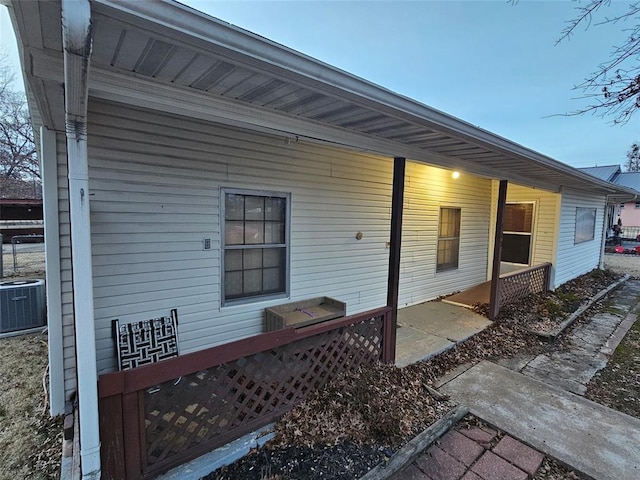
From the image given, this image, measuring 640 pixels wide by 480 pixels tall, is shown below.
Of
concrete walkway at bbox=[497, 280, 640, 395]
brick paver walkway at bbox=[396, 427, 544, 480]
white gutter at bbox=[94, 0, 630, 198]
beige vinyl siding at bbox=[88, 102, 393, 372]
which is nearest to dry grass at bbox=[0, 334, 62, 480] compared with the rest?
beige vinyl siding at bbox=[88, 102, 393, 372]

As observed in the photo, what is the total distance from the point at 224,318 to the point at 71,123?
2635 mm

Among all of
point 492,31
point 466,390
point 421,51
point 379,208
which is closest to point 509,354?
point 466,390

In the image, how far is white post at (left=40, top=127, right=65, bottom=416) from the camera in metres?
2.51

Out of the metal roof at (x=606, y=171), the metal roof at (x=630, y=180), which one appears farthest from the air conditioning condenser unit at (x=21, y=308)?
the metal roof at (x=630, y=180)

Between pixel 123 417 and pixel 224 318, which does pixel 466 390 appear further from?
pixel 123 417

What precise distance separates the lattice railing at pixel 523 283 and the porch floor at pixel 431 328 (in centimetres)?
84

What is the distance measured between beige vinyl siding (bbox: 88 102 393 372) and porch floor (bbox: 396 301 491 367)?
1.46 metres

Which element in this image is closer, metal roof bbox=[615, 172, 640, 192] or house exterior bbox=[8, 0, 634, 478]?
house exterior bbox=[8, 0, 634, 478]

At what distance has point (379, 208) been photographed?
17.6 feet

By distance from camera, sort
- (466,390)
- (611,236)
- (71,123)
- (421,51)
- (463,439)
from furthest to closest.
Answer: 1. (611,236)
2. (421,51)
3. (466,390)
4. (463,439)
5. (71,123)

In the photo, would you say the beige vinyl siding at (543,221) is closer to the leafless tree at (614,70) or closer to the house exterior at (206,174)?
the house exterior at (206,174)

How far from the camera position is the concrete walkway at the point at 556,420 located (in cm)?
244

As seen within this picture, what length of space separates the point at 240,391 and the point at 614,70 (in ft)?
15.4

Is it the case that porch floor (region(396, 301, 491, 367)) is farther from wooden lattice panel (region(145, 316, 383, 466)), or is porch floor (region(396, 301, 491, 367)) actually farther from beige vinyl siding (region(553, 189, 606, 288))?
beige vinyl siding (region(553, 189, 606, 288))
